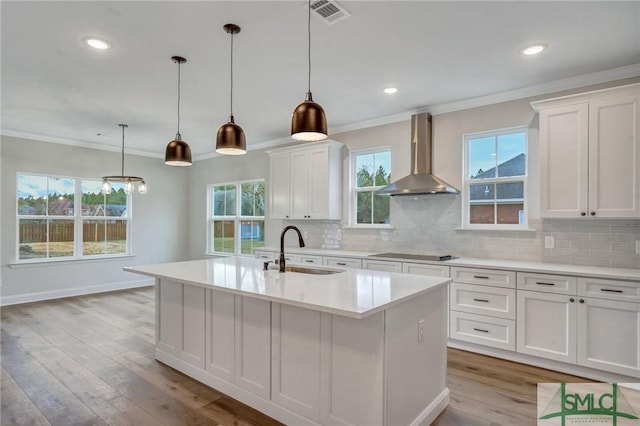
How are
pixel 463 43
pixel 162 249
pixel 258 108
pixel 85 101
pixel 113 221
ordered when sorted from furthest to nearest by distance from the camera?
1. pixel 162 249
2. pixel 113 221
3. pixel 258 108
4. pixel 85 101
5. pixel 463 43

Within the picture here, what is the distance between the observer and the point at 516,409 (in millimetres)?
2477

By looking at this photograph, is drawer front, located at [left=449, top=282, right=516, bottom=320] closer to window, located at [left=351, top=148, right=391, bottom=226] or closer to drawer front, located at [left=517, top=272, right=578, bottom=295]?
drawer front, located at [left=517, top=272, right=578, bottom=295]

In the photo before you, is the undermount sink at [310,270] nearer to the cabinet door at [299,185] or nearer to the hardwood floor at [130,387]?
the hardwood floor at [130,387]

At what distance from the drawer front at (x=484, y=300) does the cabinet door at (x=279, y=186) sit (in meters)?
2.79

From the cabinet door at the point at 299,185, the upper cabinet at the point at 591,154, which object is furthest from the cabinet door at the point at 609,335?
the cabinet door at the point at 299,185

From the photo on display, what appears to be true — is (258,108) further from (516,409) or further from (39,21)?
(516,409)

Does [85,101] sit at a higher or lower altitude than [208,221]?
higher

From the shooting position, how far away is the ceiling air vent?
225 centimetres

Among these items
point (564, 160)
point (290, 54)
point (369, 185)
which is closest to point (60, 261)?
point (369, 185)

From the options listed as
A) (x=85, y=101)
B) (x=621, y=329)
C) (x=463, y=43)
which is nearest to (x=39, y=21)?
(x=85, y=101)

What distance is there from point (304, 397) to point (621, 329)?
8.40ft

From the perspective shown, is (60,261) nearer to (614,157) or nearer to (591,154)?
(591,154)

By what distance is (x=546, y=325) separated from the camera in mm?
3111

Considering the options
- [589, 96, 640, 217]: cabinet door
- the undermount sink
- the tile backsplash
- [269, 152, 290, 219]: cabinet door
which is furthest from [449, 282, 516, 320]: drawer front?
[269, 152, 290, 219]: cabinet door
